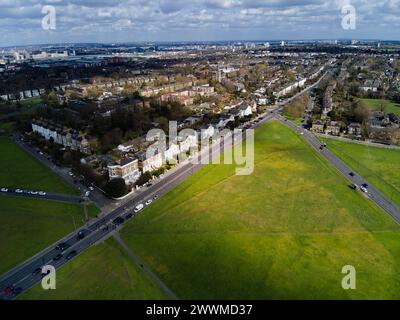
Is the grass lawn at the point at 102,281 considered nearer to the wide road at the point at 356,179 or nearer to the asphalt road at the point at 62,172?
the asphalt road at the point at 62,172

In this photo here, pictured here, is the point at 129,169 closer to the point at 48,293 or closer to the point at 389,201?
the point at 48,293

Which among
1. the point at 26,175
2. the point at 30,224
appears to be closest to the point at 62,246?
the point at 30,224

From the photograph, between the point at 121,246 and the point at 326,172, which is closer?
the point at 121,246

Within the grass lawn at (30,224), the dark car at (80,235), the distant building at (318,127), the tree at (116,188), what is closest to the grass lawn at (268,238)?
the dark car at (80,235)

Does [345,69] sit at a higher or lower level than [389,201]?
higher

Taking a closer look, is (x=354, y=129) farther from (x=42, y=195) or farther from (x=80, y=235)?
(x=42, y=195)

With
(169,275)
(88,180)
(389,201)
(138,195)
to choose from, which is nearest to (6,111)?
(88,180)
